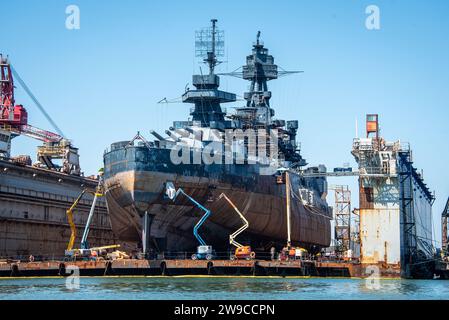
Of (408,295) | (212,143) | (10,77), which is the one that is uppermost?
(10,77)

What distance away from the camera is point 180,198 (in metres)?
57.6

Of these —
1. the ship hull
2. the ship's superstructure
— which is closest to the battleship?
the ship hull

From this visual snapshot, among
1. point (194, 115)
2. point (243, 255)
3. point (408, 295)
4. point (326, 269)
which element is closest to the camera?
point (408, 295)

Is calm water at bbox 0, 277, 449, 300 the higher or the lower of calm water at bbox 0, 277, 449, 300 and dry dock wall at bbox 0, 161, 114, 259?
the lower

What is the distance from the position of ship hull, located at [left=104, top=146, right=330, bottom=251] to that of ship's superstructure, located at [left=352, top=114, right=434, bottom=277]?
9408 millimetres

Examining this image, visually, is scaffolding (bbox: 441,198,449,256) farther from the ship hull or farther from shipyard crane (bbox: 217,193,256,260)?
shipyard crane (bbox: 217,193,256,260)

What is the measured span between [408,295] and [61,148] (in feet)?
191

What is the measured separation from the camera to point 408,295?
3919 centimetres

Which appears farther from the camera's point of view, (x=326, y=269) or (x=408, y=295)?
(x=326, y=269)

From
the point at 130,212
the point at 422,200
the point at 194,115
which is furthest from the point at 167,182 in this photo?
the point at 422,200

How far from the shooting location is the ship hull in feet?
186

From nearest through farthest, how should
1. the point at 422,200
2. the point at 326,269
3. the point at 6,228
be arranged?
the point at 326,269, the point at 6,228, the point at 422,200

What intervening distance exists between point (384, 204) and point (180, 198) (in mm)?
15765
